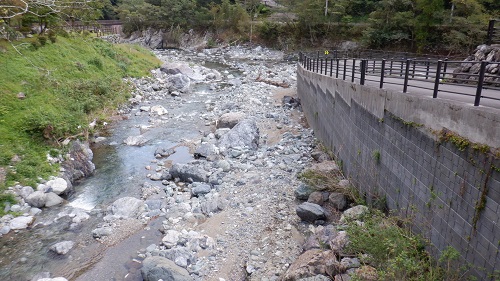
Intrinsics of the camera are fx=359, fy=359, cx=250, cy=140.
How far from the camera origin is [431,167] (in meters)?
6.62

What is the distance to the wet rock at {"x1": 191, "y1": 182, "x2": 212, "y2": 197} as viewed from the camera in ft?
39.4

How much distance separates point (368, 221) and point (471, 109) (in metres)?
3.14

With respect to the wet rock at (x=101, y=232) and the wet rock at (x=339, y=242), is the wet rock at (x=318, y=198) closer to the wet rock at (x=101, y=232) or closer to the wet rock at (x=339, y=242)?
the wet rock at (x=339, y=242)

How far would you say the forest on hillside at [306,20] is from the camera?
24814 millimetres

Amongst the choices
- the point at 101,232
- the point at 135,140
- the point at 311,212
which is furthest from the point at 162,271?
the point at 135,140

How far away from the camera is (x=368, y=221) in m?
7.58

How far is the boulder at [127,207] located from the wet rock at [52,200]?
1779mm

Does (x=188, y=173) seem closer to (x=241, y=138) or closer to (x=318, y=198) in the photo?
(x=241, y=138)

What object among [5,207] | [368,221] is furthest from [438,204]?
[5,207]

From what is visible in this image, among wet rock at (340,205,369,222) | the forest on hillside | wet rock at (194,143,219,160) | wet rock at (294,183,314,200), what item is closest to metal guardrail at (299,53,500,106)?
wet rock at (340,205,369,222)

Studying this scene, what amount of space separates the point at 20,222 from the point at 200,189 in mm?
5237

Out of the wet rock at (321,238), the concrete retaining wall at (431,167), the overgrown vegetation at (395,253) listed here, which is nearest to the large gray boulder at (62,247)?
the wet rock at (321,238)

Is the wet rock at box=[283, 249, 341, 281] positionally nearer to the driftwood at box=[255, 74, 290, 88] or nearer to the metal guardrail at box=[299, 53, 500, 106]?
the metal guardrail at box=[299, 53, 500, 106]

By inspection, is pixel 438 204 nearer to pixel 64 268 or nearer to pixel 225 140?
pixel 64 268
